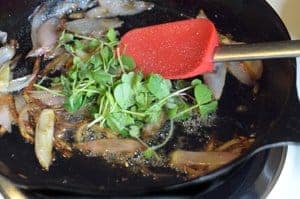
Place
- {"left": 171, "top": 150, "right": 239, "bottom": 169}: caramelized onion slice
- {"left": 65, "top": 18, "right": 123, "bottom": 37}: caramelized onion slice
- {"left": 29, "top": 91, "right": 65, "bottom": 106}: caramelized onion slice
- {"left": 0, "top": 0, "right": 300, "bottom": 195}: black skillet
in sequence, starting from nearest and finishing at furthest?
{"left": 0, "top": 0, "right": 300, "bottom": 195}: black skillet → {"left": 171, "top": 150, "right": 239, "bottom": 169}: caramelized onion slice → {"left": 29, "top": 91, "right": 65, "bottom": 106}: caramelized onion slice → {"left": 65, "top": 18, "right": 123, "bottom": 37}: caramelized onion slice

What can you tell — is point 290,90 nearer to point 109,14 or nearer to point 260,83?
point 260,83

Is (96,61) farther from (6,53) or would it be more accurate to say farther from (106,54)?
(6,53)

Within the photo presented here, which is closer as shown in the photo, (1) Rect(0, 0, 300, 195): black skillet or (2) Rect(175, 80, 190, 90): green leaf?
(1) Rect(0, 0, 300, 195): black skillet

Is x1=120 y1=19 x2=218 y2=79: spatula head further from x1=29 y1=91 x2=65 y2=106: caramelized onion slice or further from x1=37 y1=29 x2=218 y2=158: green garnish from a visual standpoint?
x1=29 y1=91 x2=65 y2=106: caramelized onion slice

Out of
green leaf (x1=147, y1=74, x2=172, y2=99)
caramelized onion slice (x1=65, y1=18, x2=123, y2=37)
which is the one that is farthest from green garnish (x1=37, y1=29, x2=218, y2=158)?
caramelized onion slice (x1=65, y1=18, x2=123, y2=37)

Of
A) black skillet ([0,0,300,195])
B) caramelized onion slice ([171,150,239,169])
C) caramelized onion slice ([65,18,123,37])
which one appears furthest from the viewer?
caramelized onion slice ([65,18,123,37])

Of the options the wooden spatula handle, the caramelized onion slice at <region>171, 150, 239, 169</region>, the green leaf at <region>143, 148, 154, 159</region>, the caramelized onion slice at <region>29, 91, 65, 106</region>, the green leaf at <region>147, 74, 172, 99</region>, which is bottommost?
the caramelized onion slice at <region>171, 150, 239, 169</region>

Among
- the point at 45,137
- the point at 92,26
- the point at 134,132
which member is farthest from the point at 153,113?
the point at 92,26

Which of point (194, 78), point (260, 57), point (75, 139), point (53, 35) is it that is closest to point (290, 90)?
point (260, 57)
